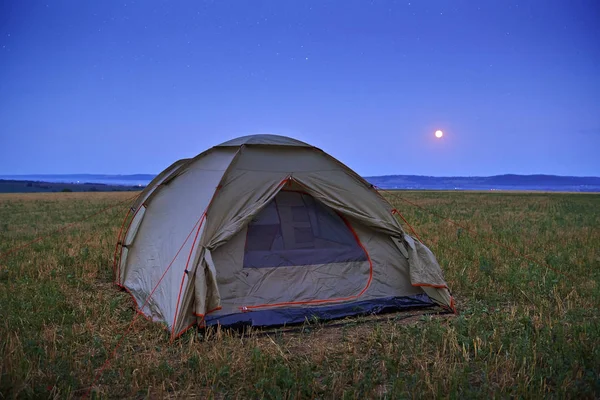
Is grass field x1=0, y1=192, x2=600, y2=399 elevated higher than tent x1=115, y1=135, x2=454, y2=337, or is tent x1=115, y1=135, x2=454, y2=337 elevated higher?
tent x1=115, y1=135, x2=454, y2=337

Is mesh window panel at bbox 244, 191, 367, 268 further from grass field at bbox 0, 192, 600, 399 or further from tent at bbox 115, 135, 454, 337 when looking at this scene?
grass field at bbox 0, 192, 600, 399

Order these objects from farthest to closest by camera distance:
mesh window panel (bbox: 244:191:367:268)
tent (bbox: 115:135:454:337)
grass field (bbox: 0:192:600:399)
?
1. mesh window panel (bbox: 244:191:367:268)
2. tent (bbox: 115:135:454:337)
3. grass field (bbox: 0:192:600:399)

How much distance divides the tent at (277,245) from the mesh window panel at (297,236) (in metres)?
0.02

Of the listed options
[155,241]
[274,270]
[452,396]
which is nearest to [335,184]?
[274,270]

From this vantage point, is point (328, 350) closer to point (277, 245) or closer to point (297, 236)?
point (277, 245)

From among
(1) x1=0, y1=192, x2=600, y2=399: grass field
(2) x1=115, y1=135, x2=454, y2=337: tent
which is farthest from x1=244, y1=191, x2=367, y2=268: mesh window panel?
(1) x1=0, y1=192, x2=600, y2=399: grass field

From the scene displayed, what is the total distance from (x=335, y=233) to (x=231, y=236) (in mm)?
1751

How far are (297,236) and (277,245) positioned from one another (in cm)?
35

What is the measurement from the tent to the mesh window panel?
0.02 metres

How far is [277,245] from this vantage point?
723 centimetres

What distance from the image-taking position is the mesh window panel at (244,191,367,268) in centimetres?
715

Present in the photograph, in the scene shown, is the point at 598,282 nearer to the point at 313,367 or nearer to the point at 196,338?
the point at 313,367

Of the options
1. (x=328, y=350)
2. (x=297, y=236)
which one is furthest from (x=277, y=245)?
(x=328, y=350)

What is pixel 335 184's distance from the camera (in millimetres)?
7477
